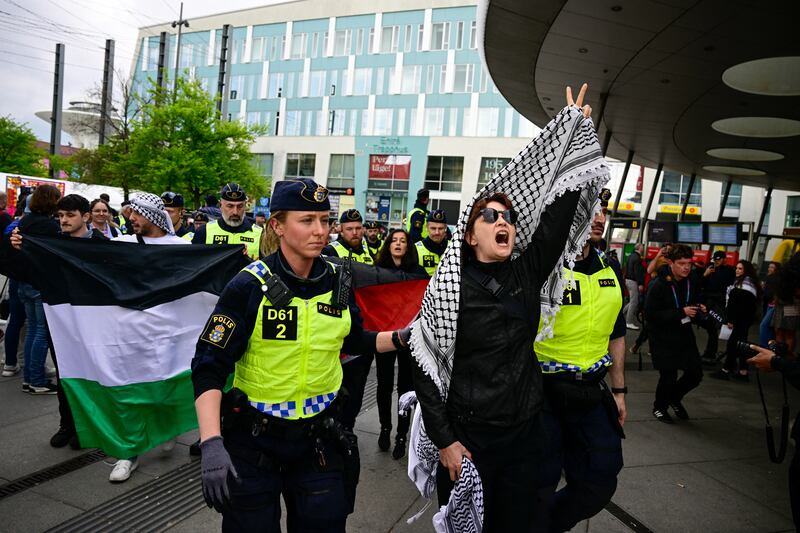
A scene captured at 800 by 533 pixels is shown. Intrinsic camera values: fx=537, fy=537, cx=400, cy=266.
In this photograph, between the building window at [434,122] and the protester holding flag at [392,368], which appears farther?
the building window at [434,122]

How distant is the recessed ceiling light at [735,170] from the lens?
21805 millimetres

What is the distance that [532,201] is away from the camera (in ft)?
9.43

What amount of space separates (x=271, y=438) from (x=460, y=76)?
4373cm

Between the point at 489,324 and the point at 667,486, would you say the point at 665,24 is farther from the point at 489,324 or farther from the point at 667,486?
the point at 489,324

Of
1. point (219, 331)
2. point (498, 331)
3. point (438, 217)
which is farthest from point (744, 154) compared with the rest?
point (219, 331)

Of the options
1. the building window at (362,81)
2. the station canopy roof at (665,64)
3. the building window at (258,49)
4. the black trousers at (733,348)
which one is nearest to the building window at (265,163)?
the building window at (258,49)

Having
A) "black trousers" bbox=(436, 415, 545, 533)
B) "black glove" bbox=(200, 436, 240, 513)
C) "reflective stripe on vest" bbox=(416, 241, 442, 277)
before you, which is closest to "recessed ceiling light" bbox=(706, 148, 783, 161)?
"reflective stripe on vest" bbox=(416, 241, 442, 277)

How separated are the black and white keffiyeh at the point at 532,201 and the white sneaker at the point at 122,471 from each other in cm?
285

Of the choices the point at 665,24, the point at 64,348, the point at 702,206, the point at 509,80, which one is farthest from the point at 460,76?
the point at 64,348

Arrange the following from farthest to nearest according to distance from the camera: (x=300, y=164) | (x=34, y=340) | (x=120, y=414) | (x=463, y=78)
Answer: (x=300, y=164) < (x=463, y=78) < (x=34, y=340) < (x=120, y=414)

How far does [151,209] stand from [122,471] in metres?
2.18

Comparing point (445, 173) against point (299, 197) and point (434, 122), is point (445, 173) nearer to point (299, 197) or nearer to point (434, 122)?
point (434, 122)

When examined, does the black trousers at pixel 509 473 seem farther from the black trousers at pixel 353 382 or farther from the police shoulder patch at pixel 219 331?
the black trousers at pixel 353 382

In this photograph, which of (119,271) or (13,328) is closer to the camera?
(119,271)
